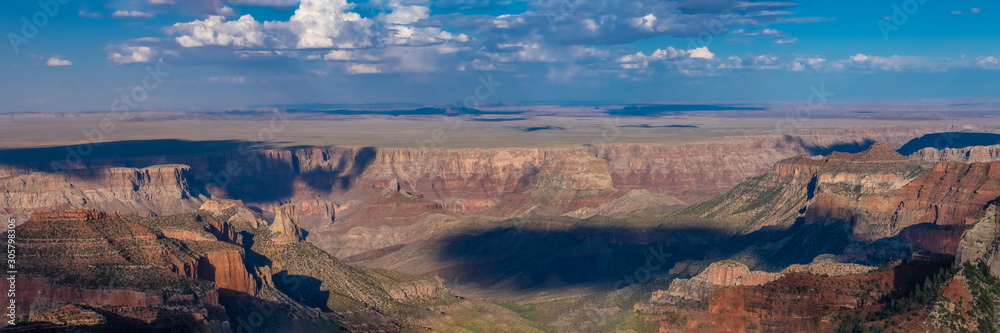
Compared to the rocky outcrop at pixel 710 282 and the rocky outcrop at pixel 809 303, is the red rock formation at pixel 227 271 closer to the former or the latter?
the rocky outcrop at pixel 710 282

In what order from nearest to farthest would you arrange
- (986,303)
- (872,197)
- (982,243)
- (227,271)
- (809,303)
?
(986,303), (982,243), (809,303), (227,271), (872,197)

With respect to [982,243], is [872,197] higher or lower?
lower

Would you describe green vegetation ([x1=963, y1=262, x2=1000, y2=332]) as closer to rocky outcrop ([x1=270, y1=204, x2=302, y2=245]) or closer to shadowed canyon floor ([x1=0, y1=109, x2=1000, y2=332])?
shadowed canyon floor ([x1=0, y1=109, x2=1000, y2=332])

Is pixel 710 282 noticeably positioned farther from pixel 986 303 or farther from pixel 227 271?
pixel 986 303

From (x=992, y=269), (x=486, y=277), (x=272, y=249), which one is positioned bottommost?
(x=486, y=277)

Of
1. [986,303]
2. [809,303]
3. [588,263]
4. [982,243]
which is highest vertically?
[982,243]

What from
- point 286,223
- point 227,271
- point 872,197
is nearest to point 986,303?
point 227,271

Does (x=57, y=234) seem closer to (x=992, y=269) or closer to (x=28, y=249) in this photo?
(x=28, y=249)

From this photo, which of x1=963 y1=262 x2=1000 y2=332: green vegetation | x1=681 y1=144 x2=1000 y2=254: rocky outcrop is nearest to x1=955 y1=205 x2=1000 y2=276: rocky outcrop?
x1=963 y1=262 x2=1000 y2=332: green vegetation

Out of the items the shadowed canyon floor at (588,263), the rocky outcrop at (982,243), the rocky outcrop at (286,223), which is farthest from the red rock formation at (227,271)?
the rocky outcrop at (982,243)

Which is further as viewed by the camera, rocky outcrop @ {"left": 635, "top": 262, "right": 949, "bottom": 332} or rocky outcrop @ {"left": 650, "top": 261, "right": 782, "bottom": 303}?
rocky outcrop @ {"left": 650, "top": 261, "right": 782, "bottom": 303}

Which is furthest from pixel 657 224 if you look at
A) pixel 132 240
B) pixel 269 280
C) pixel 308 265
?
pixel 132 240
